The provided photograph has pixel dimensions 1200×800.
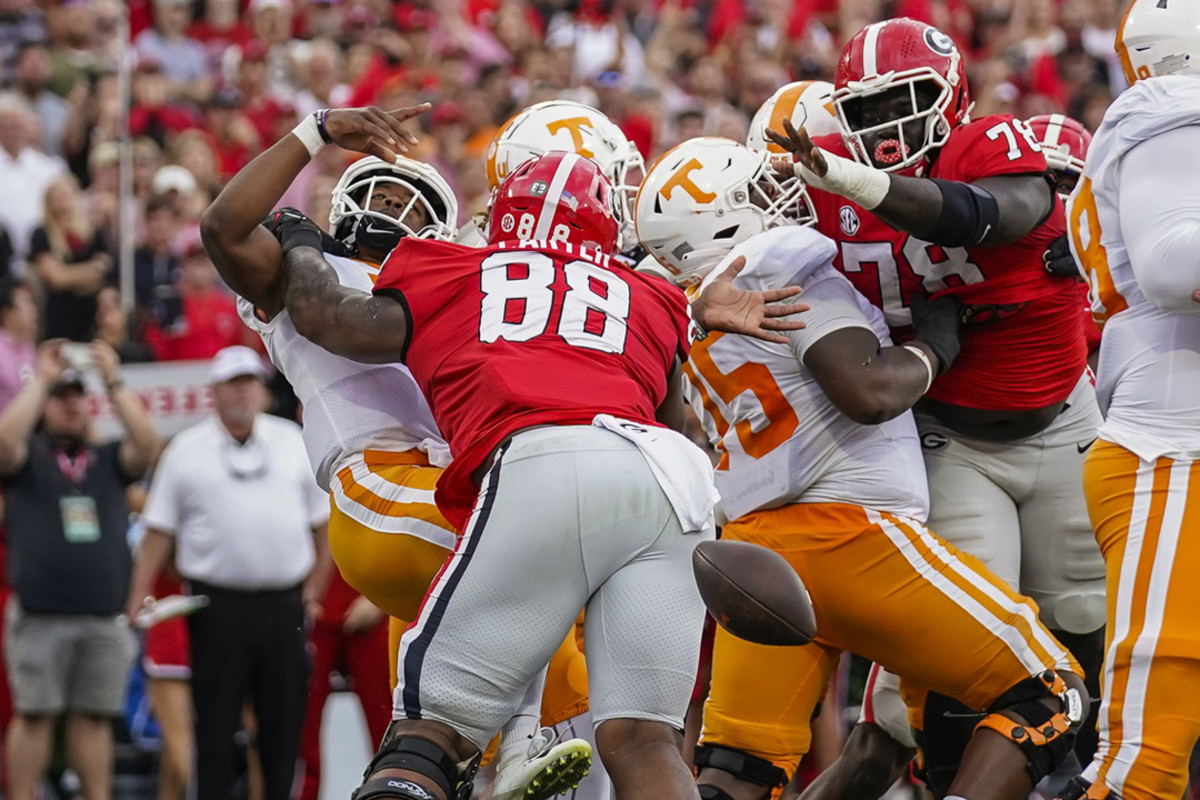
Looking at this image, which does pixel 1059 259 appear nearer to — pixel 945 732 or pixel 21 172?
pixel 945 732

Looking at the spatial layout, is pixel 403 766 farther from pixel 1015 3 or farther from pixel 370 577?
pixel 1015 3

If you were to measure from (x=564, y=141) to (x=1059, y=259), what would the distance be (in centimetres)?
150

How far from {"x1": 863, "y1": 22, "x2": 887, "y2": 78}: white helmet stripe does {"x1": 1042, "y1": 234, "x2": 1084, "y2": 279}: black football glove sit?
2.21ft

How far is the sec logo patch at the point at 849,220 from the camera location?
4672mm

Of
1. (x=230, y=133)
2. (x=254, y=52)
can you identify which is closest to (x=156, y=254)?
(x=230, y=133)

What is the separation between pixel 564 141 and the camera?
532 cm

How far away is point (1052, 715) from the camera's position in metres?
4.29

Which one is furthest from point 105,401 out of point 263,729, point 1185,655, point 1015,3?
point 1015,3

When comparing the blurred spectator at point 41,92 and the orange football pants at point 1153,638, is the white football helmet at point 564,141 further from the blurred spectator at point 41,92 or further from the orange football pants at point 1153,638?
the blurred spectator at point 41,92

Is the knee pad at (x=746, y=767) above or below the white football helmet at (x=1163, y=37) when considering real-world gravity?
below

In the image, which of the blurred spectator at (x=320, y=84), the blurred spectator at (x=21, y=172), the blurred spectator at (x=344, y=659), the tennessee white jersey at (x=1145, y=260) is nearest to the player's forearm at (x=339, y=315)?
the tennessee white jersey at (x=1145, y=260)

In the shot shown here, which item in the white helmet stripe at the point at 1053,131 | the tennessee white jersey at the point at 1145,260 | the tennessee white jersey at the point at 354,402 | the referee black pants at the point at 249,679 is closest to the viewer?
the tennessee white jersey at the point at 1145,260

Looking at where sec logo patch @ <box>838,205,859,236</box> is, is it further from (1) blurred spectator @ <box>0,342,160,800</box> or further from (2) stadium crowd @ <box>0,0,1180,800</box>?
(1) blurred spectator @ <box>0,342,160,800</box>

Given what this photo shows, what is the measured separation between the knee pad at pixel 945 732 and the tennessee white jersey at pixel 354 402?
1.45 m
